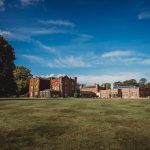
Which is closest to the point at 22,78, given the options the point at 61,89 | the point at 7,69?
the point at 61,89

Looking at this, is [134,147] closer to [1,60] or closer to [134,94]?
[1,60]

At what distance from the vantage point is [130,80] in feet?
583

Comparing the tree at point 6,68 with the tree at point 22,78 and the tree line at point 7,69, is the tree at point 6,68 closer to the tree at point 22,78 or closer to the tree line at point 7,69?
the tree line at point 7,69

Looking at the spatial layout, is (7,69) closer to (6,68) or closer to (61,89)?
(6,68)

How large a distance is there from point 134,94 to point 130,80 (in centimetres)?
6905

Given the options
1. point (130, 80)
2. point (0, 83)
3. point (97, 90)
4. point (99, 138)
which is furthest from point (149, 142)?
point (130, 80)

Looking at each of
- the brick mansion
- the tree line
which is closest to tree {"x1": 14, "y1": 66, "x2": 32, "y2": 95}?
the brick mansion

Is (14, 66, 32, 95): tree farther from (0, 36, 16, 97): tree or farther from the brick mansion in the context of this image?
(0, 36, 16, 97): tree

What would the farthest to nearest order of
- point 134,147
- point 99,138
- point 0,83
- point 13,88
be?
point 13,88 < point 0,83 < point 99,138 < point 134,147

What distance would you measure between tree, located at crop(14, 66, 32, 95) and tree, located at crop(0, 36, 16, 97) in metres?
54.1

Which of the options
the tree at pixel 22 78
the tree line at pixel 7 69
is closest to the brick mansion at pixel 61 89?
the tree at pixel 22 78

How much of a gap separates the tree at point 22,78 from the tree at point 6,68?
54067mm

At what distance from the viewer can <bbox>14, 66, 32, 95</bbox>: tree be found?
105781mm

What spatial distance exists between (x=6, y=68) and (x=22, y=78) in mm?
60444
